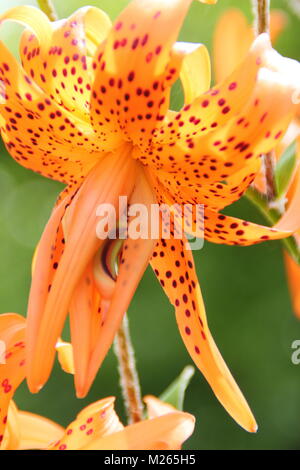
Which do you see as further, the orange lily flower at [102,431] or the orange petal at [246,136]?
the orange lily flower at [102,431]

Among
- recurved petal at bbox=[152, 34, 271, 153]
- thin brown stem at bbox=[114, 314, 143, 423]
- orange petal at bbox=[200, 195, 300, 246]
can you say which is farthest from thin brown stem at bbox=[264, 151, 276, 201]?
thin brown stem at bbox=[114, 314, 143, 423]

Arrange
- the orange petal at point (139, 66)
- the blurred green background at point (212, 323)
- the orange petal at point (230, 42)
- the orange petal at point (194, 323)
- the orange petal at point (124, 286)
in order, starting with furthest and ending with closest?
the blurred green background at point (212, 323)
the orange petal at point (230, 42)
the orange petal at point (194, 323)
the orange petal at point (124, 286)
the orange petal at point (139, 66)

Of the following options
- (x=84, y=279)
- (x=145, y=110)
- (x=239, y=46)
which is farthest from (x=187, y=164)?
(x=239, y=46)

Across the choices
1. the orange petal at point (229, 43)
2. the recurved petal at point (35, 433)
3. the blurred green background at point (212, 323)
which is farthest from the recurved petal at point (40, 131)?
the blurred green background at point (212, 323)

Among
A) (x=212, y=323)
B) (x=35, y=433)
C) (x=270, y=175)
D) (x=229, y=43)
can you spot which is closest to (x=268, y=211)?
(x=270, y=175)

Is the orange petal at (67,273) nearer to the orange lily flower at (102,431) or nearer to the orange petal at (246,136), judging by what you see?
the orange petal at (246,136)

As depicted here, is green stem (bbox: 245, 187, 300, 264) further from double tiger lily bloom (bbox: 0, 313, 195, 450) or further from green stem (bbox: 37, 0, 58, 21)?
green stem (bbox: 37, 0, 58, 21)
